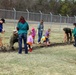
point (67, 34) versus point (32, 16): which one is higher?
point (32, 16)

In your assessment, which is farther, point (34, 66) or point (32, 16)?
point (32, 16)

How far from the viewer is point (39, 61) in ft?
48.0

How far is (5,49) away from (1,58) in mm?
3788

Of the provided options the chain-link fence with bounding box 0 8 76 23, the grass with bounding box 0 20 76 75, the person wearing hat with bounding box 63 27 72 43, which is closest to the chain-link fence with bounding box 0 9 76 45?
the chain-link fence with bounding box 0 8 76 23

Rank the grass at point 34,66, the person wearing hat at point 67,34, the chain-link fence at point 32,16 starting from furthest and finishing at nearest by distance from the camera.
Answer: the chain-link fence at point 32,16 < the person wearing hat at point 67,34 < the grass at point 34,66

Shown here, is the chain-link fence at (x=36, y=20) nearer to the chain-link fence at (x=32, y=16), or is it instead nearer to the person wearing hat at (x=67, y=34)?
the chain-link fence at (x=32, y=16)

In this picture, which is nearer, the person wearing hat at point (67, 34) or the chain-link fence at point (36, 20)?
the person wearing hat at point (67, 34)

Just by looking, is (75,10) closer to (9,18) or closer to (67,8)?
(67,8)

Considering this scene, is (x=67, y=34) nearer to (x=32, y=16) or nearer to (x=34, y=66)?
(x=34, y=66)

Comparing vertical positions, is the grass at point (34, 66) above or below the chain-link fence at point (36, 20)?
below

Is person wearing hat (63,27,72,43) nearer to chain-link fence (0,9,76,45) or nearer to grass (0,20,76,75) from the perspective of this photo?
chain-link fence (0,9,76,45)

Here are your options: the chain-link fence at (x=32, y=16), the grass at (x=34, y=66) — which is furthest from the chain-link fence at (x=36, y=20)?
the grass at (x=34, y=66)

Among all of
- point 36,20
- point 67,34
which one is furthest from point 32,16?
point 67,34

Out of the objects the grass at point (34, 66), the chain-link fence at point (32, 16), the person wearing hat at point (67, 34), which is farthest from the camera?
the chain-link fence at point (32, 16)
